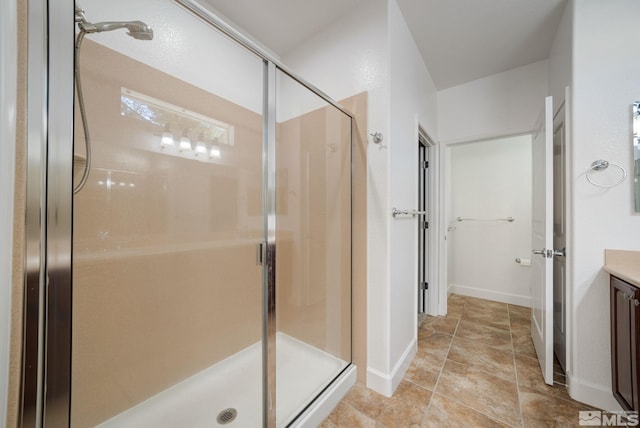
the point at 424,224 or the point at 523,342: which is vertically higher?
the point at 424,224

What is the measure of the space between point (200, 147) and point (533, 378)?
2929mm

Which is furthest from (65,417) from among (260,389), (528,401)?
(528,401)

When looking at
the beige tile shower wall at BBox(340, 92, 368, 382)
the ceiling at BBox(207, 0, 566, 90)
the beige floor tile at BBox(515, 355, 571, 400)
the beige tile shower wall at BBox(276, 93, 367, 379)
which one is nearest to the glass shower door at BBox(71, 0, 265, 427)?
the beige tile shower wall at BBox(276, 93, 367, 379)

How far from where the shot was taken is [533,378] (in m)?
1.78

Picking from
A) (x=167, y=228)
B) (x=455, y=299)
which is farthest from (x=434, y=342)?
(x=167, y=228)

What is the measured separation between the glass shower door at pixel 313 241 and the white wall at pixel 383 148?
0.67ft

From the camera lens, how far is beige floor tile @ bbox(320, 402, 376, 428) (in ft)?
4.58

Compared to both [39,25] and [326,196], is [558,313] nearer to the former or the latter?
[326,196]

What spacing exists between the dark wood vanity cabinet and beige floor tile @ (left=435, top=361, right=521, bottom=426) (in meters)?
0.53

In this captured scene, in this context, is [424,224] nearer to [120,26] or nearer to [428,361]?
[428,361]

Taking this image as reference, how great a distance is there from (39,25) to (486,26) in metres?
2.70

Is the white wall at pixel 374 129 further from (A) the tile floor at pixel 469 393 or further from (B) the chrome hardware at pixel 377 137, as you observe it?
(A) the tile floor at pixel 469 393

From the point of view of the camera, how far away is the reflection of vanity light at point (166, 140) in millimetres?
1374

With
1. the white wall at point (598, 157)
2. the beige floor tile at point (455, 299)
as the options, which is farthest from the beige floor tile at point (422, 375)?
the beige floor tile at point (455, 299)
